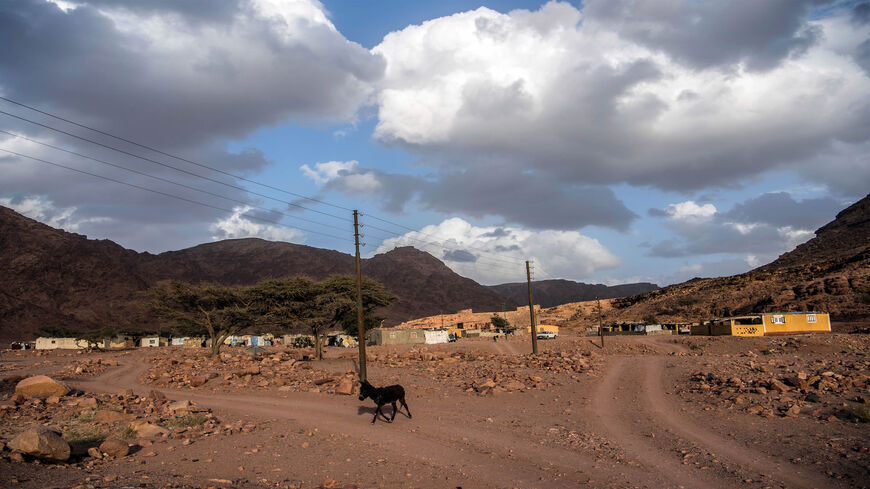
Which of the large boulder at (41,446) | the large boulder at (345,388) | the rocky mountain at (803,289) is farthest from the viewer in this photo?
the rocky mountain at (803,289)

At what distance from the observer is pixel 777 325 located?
55.7 m

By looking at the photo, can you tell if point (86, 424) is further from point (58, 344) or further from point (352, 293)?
point (58, 344)

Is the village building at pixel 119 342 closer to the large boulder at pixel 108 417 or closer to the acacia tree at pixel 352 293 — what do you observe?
the acacia tree at pixel 352 293

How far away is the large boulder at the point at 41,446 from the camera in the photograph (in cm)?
925

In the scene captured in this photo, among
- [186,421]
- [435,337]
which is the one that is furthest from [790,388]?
[435,337]

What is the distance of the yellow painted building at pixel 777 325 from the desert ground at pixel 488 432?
33217 mm

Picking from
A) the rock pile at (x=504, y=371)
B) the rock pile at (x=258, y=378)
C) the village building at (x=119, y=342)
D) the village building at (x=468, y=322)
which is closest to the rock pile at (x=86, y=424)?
the rock pile at (x=258, y=378)

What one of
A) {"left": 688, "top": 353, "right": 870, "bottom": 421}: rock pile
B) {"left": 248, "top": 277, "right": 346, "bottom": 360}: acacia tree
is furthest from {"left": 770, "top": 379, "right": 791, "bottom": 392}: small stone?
{"left": 248, "top": 277, "right": 346, "bottom": 360}: acacia tree

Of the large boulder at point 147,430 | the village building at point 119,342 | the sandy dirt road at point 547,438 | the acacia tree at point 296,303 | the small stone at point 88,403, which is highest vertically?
the acacia tree at point 296,303

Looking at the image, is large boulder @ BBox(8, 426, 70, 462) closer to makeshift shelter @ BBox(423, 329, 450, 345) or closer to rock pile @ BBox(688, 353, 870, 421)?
rock pile @ BBox(688, 353, 870, 421)

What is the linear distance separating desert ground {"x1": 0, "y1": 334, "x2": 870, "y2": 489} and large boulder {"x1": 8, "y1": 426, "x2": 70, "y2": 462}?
18 cm

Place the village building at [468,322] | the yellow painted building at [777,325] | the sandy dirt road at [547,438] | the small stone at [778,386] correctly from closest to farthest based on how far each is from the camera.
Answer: the sandy dirt road at [547,438], the small stone at [778,386], the yellow painted building at [777,325], the village building at [468,322]

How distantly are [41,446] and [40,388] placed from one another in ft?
38.6

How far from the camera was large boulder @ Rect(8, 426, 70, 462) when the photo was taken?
9.25 metres
